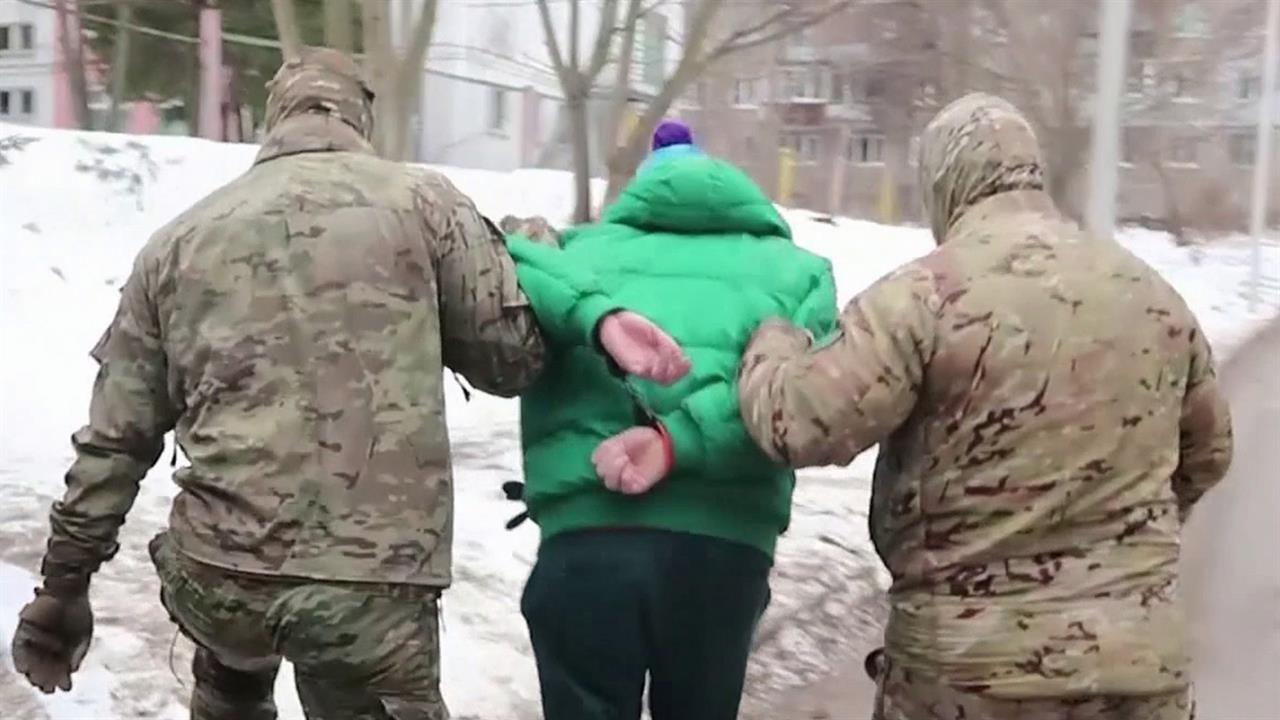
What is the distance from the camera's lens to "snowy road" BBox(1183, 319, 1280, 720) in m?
5.72

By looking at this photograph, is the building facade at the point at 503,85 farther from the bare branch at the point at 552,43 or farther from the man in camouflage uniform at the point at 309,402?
the man in camouflage uniform at the point at 309,402

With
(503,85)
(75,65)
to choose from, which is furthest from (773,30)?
(75,65)

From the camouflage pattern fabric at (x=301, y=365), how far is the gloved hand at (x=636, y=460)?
299 mm

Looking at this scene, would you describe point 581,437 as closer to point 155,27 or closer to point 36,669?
point 36,669

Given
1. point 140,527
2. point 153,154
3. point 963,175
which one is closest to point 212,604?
point 963,175

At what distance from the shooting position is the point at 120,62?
15211 mm

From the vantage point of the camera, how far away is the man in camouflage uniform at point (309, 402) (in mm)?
2764

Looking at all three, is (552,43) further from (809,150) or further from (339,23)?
(809,150)

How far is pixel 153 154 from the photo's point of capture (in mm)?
11844

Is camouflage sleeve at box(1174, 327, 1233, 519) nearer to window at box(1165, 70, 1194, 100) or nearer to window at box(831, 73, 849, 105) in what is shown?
window at box(831, 73, 849, 105)

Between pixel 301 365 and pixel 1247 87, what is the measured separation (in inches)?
698

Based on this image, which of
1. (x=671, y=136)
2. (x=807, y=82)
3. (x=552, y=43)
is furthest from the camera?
(x=807, y=82)

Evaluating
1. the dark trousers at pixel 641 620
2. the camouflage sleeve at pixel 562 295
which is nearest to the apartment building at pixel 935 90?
the camouflage sleeve at pixel 562 295

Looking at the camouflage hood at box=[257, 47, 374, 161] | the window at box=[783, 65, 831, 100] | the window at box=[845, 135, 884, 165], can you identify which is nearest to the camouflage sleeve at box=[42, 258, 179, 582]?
the camouflage hood at box=[257, 47, 374, 161]
